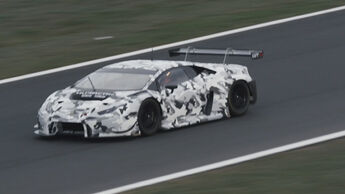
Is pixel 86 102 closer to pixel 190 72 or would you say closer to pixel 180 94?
pixel 180 94

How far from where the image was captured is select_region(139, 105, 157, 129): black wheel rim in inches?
593

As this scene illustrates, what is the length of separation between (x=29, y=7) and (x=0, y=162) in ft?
38.0

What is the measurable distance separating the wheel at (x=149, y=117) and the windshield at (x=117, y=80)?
36 centimetres

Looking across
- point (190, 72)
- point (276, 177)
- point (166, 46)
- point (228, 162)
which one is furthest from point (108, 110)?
point (166, 46)

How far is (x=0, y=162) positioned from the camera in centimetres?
1377

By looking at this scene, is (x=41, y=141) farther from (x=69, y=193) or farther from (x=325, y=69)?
(x=325, y=69)

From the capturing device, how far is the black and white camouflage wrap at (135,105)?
48.4 feet

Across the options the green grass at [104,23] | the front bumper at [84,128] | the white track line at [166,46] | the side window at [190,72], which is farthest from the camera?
the green grass at [104,23]

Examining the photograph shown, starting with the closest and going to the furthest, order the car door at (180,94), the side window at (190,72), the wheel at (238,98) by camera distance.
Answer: the car door at (180,94), the side window at (190,72), the wheel at (238,98)

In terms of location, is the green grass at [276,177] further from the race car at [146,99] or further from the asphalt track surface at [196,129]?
the race car at [146,99]

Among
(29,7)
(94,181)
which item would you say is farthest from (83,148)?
(29,7)

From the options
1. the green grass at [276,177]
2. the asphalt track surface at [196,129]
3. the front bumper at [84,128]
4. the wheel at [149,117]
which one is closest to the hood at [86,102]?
the front bumper at [84,128]

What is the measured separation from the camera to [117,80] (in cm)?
1561

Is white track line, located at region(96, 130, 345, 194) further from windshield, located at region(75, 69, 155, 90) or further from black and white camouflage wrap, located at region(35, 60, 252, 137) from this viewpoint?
windshield, located at region(75, 69, 155, 90)
